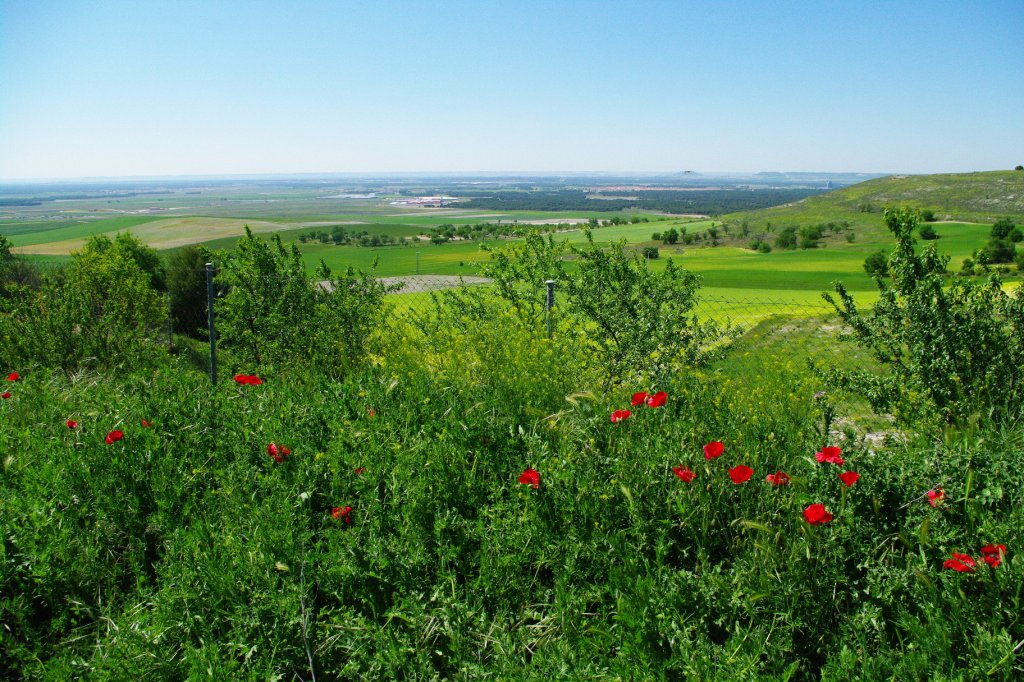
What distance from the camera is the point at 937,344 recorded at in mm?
5453

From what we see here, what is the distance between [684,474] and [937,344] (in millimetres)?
3521

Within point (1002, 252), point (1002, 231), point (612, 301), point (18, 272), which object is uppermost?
point (1002, 231)

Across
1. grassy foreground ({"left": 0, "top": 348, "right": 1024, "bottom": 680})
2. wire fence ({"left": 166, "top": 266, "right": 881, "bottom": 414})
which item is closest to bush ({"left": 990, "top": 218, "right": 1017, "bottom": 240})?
wire fence ({"left": 166, "top": 266, "right": 881, "bottom": 414})

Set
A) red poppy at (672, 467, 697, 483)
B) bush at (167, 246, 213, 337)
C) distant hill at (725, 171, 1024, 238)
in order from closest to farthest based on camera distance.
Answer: red poppy at (672, 467, 697, 483) → bush at (167, 246, 213, 337) → distant hill at (725, 171, 1024, 238)

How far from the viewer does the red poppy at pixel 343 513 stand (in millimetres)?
3291

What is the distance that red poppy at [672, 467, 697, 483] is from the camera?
3.18 meters

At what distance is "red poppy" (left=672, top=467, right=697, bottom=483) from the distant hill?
57192 mm

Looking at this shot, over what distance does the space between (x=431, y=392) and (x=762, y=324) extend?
14409mm

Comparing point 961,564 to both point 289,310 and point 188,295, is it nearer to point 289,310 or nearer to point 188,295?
point 289,310

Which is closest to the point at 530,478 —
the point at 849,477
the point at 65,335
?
the point at 849,477

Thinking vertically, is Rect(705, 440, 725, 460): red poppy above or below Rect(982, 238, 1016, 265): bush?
above

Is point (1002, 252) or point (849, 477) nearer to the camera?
point (849, 477)

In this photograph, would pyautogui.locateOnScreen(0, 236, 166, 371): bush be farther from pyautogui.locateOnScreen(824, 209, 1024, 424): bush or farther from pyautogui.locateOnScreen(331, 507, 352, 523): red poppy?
pyautogui.locateOnScreen(824, 209, 1024, 424): bush

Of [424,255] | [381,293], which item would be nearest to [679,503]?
[381,293]
